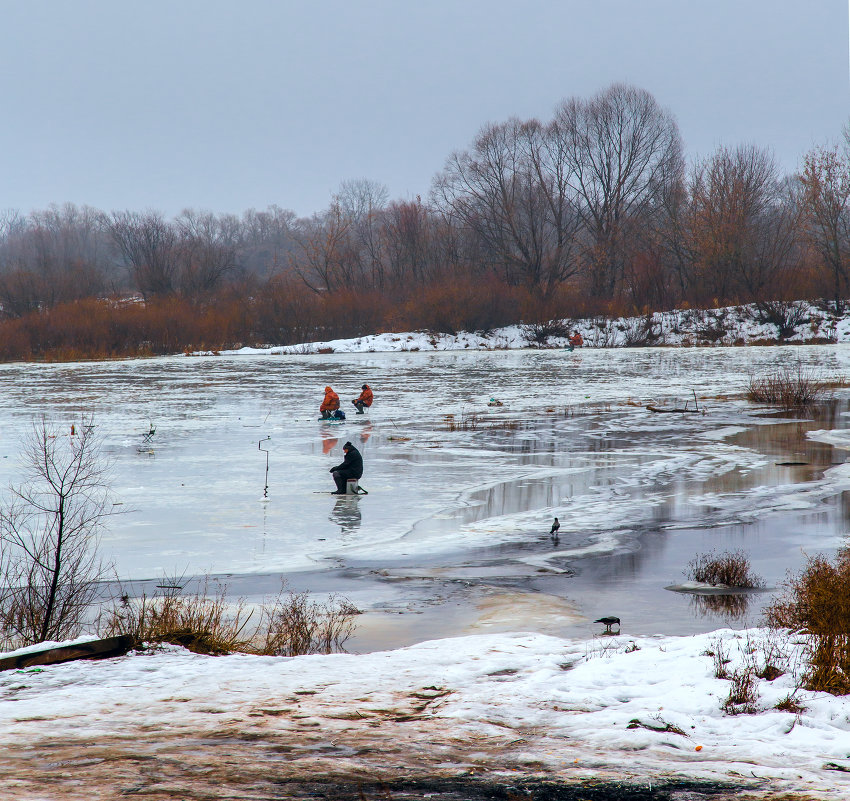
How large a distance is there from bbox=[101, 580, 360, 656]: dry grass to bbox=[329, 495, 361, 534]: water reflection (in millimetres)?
2894

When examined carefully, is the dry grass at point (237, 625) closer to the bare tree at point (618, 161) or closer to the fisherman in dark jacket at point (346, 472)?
the fisherman in dark jacket at point (346, 472)

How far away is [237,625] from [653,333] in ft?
157

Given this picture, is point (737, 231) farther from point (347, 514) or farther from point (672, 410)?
point (347, 514)

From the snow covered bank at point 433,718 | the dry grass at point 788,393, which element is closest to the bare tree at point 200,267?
the dry grass at point 788,393

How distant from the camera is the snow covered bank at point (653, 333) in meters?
49.1

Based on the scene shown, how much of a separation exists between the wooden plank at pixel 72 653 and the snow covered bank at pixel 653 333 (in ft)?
143

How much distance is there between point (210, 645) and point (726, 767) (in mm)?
3929

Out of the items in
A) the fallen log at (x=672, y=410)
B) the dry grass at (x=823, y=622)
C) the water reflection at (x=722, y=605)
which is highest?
the fallen log at (x=672, y=410)

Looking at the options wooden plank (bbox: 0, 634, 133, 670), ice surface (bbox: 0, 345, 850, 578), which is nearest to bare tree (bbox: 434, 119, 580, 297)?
ice surface (bbox: 0, 345, 850, 578)

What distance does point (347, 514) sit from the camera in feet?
38.2

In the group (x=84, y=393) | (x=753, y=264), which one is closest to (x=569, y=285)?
(x=753, y=264)

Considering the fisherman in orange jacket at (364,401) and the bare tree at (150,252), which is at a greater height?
the bare tree at (150,252)

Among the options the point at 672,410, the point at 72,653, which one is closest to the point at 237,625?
the point at 72,653

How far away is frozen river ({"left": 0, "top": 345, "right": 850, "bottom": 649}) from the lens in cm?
840
